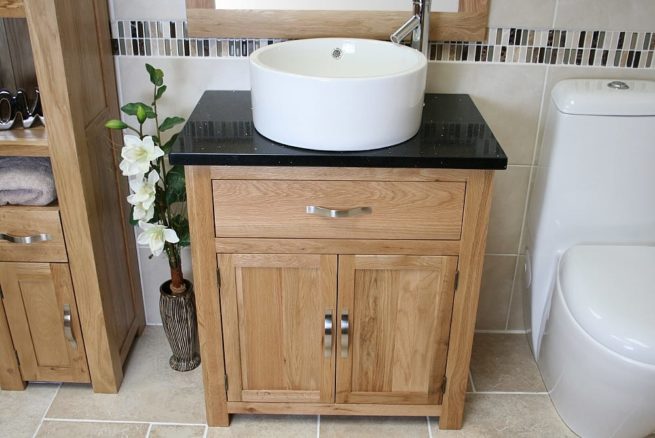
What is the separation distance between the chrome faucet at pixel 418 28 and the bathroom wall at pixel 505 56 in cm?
14

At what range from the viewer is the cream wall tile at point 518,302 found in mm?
2010

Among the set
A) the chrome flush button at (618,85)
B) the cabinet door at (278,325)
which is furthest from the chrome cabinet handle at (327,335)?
the chrome flush button at (618,85)

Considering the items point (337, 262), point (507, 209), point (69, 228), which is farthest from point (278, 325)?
point (507, 209)

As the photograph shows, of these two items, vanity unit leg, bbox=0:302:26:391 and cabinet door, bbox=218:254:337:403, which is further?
vanity unit leg, bbox=0:302:26:391

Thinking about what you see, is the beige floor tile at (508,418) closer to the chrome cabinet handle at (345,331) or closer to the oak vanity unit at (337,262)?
the oak vanity unit at (337,262)

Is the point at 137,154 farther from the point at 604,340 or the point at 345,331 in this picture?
the point at 604,340

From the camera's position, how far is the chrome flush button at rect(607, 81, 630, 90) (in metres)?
1.64

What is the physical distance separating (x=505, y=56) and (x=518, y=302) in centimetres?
80

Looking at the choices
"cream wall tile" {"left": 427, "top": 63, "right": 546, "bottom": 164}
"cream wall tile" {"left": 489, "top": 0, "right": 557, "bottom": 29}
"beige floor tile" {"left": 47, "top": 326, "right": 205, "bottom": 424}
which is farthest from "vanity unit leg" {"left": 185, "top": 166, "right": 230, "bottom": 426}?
"cream wall tile" {"left": 489, "top": 0, "right": 557, "bottom": 29}

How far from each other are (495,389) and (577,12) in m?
1.07

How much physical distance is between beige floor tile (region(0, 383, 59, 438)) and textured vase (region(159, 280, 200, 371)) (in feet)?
1.16

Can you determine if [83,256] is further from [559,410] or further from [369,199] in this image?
[559,410]

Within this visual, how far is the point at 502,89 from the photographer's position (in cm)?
178

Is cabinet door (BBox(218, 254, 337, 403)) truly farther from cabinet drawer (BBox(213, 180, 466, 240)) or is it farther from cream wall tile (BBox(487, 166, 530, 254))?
cream wall tile (BBox(487, 166, 530, 254))
